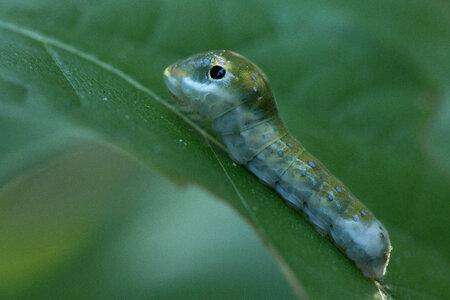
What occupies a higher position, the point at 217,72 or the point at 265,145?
the point at 217,72

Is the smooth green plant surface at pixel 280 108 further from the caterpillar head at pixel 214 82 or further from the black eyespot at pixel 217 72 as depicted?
the black eyespot at pixel 217 72

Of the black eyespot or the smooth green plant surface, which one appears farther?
the black eyespot

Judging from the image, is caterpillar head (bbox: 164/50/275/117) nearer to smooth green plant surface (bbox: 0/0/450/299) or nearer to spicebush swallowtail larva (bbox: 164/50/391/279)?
spicebush swallowtail larva (bbox: 164/50/391/279)

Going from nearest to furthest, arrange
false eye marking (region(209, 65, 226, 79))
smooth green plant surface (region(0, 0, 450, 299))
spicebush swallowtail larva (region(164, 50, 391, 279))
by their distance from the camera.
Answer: smooth green plant surface (region(0, 0, 450, 299))
spicebush swallowtail larva (region(164, 50, 391, 279))
false eye marking (region(209, 65, 226, 79))

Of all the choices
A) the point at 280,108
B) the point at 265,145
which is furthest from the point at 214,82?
the point at 280,108

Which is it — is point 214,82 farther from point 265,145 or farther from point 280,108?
point 280,108

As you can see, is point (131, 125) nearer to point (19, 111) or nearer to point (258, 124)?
point (19, 111)

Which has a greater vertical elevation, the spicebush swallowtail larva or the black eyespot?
the black eyespot

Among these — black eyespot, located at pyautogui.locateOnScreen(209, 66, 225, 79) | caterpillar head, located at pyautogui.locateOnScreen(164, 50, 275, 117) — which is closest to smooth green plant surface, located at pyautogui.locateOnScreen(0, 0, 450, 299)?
caterpillar head, located at pyautogui.locateOnScreen(164, 50, 275, 117)
